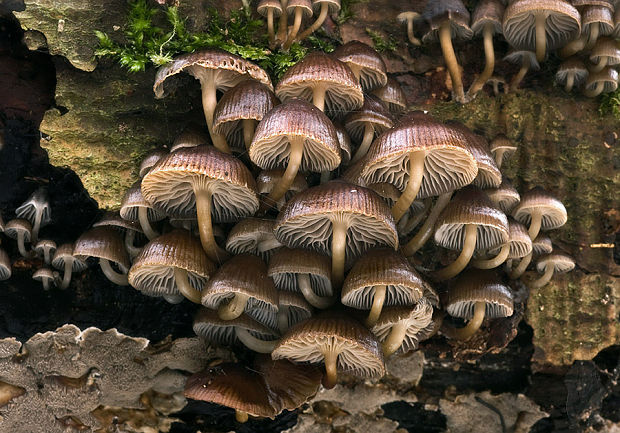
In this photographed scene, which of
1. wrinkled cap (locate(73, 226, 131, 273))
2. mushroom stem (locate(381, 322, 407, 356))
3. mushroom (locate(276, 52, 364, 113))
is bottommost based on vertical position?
mushroom stem (locate(381, 322, 407, 356))

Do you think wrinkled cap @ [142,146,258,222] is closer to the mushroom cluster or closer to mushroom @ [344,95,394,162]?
mushroom @ [344,95,394,162]

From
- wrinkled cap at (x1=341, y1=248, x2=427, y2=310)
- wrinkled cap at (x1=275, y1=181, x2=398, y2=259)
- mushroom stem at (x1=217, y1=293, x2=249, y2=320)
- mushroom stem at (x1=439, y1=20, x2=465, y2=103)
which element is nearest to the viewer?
wrinkled cap at (x1=275, y1=181, x2=398, y2=259)

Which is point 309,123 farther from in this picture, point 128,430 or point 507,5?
point 128,430

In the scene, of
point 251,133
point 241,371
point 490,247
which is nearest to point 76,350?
point 241,371

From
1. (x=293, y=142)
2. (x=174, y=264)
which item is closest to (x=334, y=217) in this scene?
(x=293, y=142)

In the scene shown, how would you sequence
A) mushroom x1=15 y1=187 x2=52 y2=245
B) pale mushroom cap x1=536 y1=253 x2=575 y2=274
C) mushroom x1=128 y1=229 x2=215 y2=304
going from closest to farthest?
1. mushroom x1=128 y1=229 x2=215 y2=304
2. mushroom x1=15 y1=187 x2=52 y2=245
3. pale mushroom cap x1=536 y1=253 x2=575 y2=274

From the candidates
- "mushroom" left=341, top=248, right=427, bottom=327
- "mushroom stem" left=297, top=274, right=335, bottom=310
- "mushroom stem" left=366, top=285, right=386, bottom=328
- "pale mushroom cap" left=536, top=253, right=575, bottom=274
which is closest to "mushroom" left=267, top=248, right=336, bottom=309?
"mushroom stem" left=297, top=274, right=335, bottom=310

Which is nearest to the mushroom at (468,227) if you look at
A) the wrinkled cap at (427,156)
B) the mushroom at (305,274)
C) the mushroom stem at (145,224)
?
the wrinkled cap at (427,156)
